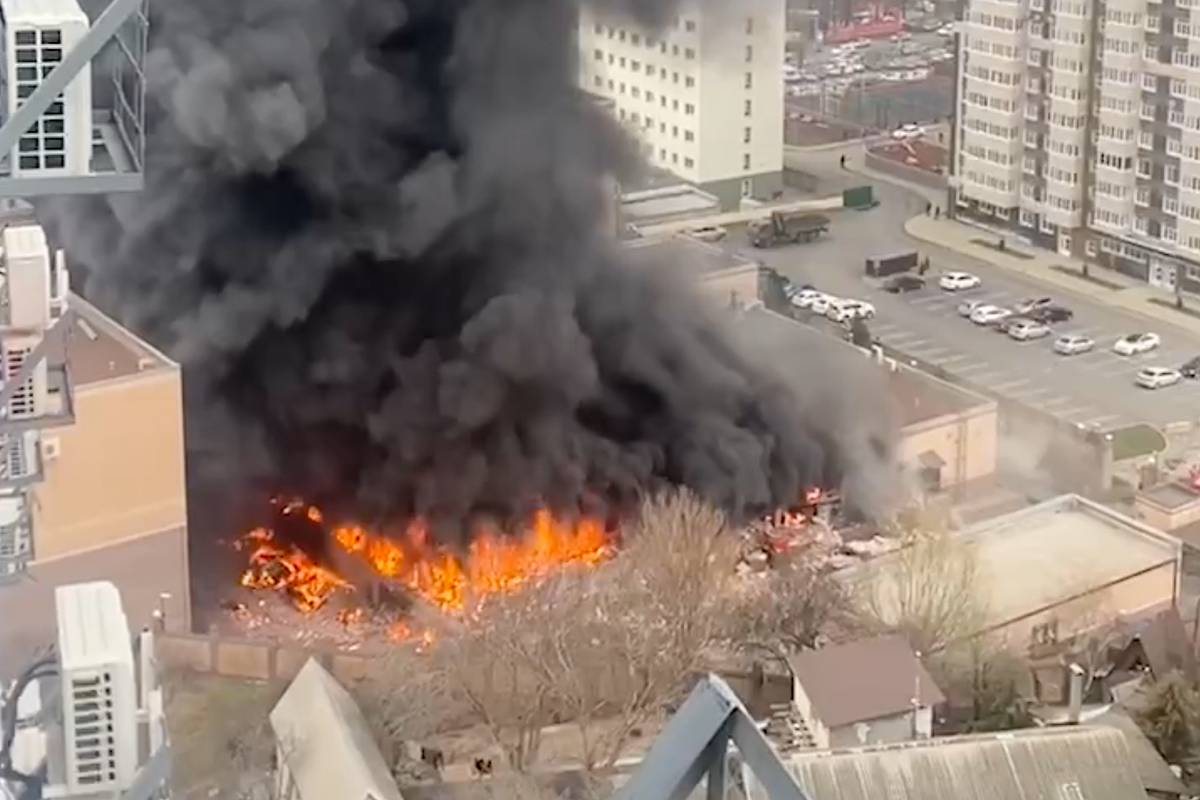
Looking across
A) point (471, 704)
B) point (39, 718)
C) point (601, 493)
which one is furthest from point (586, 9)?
point (39, 718)

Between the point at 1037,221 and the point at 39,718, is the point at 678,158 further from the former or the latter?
the point at 39,718

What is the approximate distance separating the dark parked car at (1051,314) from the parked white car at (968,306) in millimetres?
371

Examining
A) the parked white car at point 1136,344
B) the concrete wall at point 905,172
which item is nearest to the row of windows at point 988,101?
the concrete wall at point 905,172

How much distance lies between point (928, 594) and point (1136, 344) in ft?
18.1

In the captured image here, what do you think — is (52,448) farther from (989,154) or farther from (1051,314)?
(989,154)

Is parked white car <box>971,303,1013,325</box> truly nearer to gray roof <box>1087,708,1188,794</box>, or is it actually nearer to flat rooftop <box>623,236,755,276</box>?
flat rooftop <box>623,236,755,276</box>

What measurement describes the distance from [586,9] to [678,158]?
358 centimetres

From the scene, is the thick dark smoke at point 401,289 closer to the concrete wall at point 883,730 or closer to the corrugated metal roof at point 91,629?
the concrete wall at point 883,730

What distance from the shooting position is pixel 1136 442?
11.6m

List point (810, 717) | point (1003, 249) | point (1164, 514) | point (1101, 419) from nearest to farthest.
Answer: point (810, 717)
point (1164, 514)
point (1101, 419)
point (1003, 249)

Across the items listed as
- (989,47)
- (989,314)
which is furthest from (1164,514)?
(989,47)

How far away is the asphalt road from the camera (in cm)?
1241

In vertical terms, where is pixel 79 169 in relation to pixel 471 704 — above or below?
above

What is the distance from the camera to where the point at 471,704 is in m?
7.52
